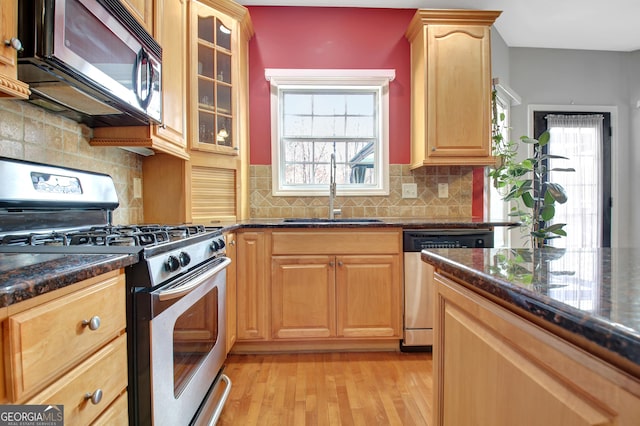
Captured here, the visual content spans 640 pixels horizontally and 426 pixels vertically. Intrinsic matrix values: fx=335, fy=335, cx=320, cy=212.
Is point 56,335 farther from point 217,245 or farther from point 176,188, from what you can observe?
point 176,188

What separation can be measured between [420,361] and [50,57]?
7.70 feet

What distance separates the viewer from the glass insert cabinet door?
7.36 ft

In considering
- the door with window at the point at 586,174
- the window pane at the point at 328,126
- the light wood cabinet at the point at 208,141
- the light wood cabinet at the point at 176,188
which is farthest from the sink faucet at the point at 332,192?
the door with window at the point at 586,174

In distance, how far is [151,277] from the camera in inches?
38.0

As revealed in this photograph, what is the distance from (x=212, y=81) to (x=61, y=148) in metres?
1.13

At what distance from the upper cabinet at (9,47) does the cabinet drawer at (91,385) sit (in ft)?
2.48

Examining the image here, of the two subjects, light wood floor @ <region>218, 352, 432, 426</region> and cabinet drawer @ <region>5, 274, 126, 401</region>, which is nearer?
cabinet drawer @ <region>5, 274, 126, 401</region>

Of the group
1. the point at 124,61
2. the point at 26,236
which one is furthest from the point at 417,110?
the point at 26,236

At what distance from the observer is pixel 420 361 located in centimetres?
217

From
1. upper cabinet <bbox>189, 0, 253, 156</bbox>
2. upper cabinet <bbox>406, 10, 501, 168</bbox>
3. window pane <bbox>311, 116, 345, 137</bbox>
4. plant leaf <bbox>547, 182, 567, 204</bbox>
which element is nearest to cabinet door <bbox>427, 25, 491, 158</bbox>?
upper cabinet <bbox>406, 10, 501, 168</bbox>

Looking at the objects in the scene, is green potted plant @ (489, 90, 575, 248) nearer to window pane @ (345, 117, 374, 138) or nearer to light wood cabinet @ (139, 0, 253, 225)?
window pane @ (345, 117, 374, 138)

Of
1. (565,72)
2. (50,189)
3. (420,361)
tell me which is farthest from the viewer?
(565,72)

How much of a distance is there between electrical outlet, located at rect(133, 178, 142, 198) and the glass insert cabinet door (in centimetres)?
41

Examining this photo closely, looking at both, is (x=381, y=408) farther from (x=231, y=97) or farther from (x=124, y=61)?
(x=231, y=97)
